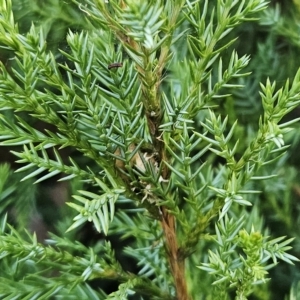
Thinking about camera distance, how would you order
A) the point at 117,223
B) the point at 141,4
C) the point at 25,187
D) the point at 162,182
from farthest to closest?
the point at 25,187
the point at 117,223
the point at 162,182
the point at 141,4

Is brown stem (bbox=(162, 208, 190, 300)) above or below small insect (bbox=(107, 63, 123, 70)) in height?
below

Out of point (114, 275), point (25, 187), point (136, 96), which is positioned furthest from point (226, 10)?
point (25, 187)

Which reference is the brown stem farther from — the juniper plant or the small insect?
the small insect

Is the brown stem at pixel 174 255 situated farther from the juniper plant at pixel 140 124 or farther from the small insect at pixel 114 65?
the small insect at pixel 114 65

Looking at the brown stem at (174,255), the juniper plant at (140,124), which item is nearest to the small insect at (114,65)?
the juniper plant at (140,124)

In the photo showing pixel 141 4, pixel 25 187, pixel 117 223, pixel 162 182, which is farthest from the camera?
pixel 25 187

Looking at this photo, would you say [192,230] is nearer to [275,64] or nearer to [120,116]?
[120,116]

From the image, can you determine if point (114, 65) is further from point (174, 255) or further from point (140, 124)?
point (174, 255)

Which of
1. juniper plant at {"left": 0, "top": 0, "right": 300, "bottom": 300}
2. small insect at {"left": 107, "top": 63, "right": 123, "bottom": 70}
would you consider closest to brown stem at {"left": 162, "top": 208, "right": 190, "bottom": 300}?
juniper plant at {"left": 0, "top": 0, "right": 300, "bottom": 300}
